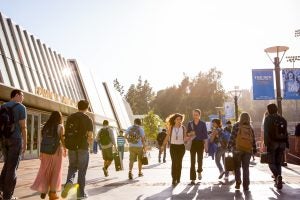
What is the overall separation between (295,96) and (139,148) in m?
9.23

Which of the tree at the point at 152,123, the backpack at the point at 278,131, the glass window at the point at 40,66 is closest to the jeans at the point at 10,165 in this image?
the backpack at the point at 278,131

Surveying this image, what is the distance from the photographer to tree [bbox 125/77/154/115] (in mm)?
126062

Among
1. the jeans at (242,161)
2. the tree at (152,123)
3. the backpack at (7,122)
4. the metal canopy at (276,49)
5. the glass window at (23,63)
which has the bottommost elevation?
the tree at (152,123)

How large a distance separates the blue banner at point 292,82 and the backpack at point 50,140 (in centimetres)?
1302

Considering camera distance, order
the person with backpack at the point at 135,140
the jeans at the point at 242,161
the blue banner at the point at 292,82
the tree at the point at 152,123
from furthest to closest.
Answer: the tree at the point at 152,123
the blue banner at the point at 292,82
the person with backpack at the point at 135,140
the jeans at the point at 242,161

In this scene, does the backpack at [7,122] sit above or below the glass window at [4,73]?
below

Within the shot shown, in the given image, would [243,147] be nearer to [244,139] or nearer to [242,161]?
[244,139]

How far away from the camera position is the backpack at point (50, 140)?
22.6 feet

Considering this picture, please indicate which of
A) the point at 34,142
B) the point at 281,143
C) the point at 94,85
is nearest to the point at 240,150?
the point at 281,143

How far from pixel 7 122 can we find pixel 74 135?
3.99 feet

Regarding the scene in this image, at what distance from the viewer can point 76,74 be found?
43.6 meters

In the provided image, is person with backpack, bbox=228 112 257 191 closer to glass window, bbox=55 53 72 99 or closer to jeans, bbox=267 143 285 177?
jeans, bbox=267 143 285 177

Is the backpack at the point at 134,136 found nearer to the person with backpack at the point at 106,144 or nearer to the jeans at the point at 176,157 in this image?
the person with backpack at the point at 106,144

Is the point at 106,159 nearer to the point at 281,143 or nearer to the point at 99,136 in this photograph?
the point at 99,136
